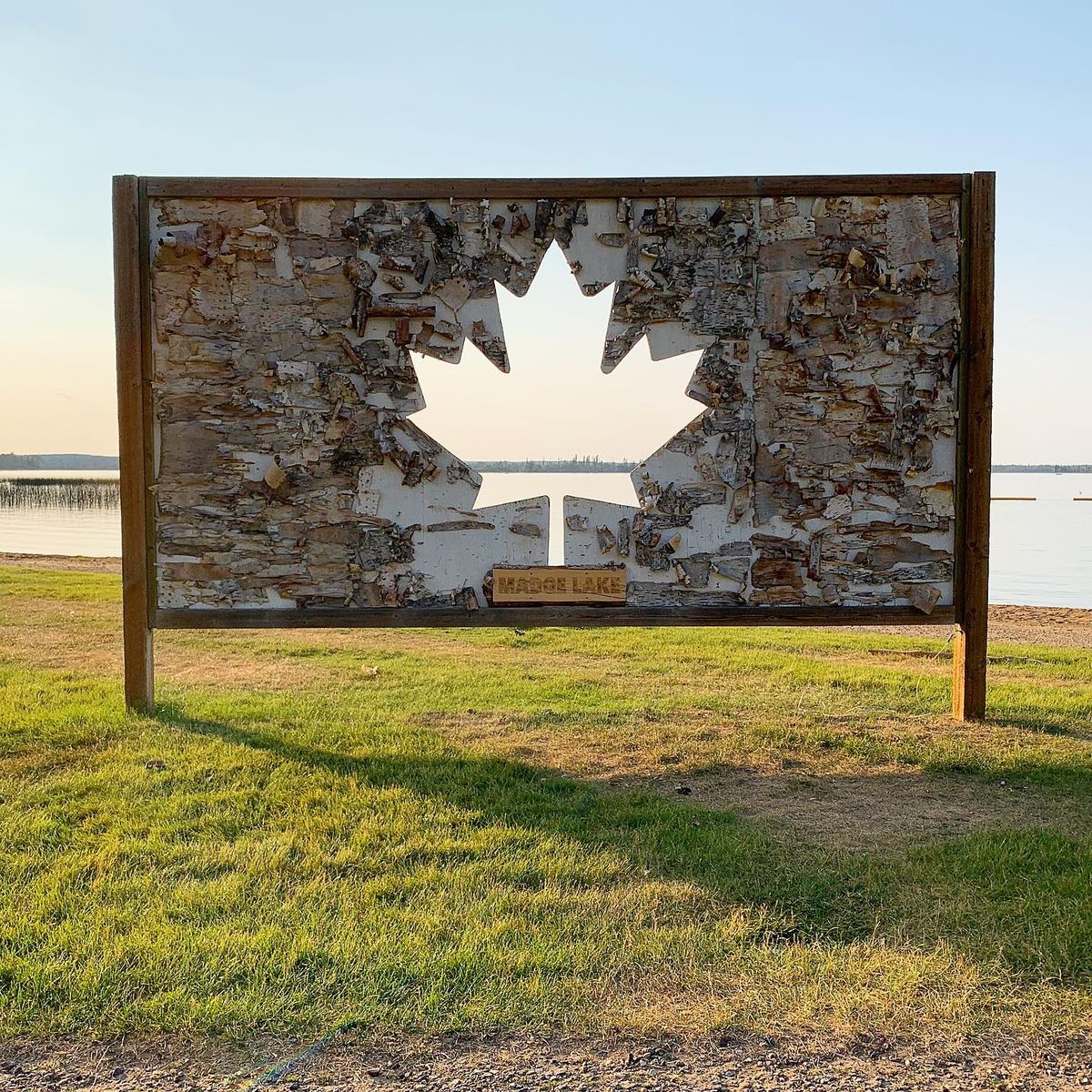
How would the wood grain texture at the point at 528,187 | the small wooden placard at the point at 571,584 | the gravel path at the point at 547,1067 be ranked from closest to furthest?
1. the gravel path at the point at 547,1067
2. the wood grain texture at the point at 528,187
3. the small wooden placard at the point at 571,584

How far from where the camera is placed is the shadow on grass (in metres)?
3.39

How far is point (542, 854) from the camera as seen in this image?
4.05 m

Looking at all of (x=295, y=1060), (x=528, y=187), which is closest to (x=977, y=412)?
(x=528, y=187)

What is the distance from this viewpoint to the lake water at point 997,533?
13930 millimetres

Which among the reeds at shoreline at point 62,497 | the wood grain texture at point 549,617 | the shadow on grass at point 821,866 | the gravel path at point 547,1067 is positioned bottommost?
the gravel path at point 547,1067

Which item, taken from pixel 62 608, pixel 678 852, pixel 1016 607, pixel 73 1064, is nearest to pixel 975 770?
pixel 678 852

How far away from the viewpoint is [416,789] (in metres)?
4.93

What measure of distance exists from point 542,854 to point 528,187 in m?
3.94

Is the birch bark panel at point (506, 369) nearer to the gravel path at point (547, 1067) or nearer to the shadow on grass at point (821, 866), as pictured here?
the shadow on grass at point (821, 866)

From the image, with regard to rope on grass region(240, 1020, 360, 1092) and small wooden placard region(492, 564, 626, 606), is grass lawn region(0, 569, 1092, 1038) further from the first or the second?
small wooden placard region(492, 564, 626, 606)

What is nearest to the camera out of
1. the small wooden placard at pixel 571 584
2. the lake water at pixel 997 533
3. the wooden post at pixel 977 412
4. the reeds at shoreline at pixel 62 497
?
the wooden post at pixel 977 412

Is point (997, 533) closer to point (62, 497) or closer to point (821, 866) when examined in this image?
point (821, 866)

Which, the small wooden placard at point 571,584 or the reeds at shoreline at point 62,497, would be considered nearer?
the small wooden placard at point 571,584

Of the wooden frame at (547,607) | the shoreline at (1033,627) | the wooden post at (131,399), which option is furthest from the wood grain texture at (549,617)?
the shoreline at (1033,627)
